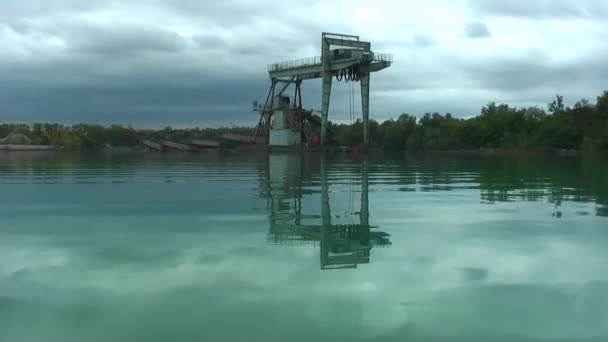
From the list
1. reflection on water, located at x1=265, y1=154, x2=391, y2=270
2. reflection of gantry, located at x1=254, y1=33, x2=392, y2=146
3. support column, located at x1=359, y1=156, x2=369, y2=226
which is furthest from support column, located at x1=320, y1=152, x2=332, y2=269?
reflection of gantry, located at x1=254, y1=33, x2=392, y2=146

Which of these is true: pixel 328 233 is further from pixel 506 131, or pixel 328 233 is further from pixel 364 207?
pixel 506 131

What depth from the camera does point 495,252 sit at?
8.11 meters

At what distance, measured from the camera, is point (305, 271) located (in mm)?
7031

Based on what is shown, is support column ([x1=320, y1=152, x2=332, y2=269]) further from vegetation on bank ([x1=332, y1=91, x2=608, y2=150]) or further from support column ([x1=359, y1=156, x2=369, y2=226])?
vegetation on bank ([x1=332, y1=91, x2=608, y2=150])

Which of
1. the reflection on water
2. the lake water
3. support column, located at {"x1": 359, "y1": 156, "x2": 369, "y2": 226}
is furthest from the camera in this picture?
support column, located at {"x1": 359, "y1": 156, "x2": 369, "y2": 226}

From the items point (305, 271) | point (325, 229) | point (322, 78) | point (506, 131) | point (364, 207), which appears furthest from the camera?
point (506, 131)

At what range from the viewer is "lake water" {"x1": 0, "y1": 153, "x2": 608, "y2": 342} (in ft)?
17.0

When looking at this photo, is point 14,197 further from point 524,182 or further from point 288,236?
point 524,182

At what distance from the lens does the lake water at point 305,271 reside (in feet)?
17.0

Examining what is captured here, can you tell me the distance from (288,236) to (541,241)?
3.71 m

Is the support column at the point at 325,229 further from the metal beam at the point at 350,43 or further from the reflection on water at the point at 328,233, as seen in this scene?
the metal beam at the point at 350,43

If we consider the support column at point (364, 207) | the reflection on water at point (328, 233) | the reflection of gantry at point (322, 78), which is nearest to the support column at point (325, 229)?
the reflection on water at point (328, 233)

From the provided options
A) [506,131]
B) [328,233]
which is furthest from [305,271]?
[506,131]

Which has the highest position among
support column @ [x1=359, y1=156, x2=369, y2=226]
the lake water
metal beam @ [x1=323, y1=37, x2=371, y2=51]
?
metal beam @ [x1=323, y1=37, x2=371, y2=51]
